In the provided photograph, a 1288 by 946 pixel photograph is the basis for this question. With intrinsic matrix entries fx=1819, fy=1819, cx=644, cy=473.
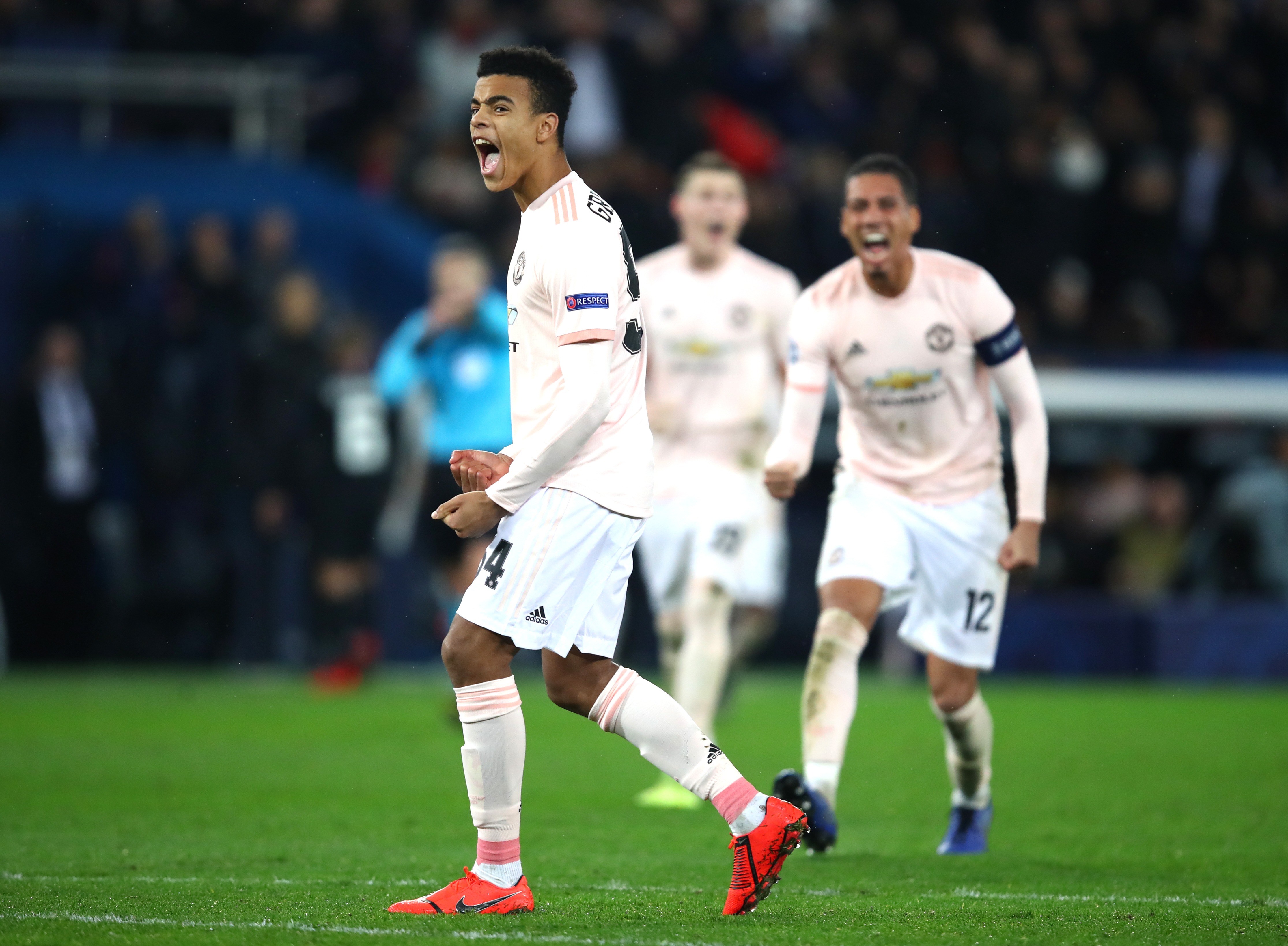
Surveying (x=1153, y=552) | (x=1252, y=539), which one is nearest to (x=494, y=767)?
(x=1252, y=539)

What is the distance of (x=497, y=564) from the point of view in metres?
4.89

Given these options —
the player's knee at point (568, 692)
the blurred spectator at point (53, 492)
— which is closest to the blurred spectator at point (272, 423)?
the blurred spectator at point (53, 492)

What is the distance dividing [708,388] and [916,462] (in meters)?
2.23

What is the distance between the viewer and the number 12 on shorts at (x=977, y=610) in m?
6.54

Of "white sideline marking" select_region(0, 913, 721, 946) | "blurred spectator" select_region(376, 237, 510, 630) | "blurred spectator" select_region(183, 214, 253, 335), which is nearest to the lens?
"white sideline marking" select_region(0, 913, 721, 946)

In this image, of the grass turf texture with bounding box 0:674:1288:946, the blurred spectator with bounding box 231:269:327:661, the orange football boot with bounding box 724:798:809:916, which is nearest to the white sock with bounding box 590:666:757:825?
the orange football boot with bounding box 724:798:809:916

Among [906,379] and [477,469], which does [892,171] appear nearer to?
[906,379]

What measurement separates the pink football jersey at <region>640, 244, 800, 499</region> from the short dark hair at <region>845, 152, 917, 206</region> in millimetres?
2106

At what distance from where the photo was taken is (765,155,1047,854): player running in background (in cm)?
639

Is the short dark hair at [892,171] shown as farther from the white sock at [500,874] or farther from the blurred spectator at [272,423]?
the blurred spectator at [272,423]

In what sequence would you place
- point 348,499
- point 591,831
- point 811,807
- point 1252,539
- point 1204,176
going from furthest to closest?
point 1204,176, point 1252,539, point 348,499, point 591,831, point 811,807

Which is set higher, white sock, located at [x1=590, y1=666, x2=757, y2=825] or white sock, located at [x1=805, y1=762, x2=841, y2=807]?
white sock, located at [x1=590, y1=666, x2=757, y2=825]

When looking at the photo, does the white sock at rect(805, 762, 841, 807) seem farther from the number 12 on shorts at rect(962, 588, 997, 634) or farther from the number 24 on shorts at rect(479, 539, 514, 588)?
the number 24 on shorts at rect(479, 539, 514, 588)

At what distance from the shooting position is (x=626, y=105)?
17.0 metres
